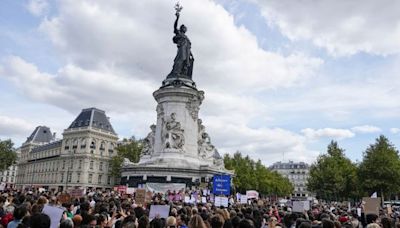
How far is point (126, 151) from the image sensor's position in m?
86.4

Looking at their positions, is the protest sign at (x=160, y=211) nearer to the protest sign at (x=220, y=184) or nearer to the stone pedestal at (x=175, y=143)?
the protest sign at (x=220, y=184)

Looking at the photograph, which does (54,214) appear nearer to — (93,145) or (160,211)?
(160,211)

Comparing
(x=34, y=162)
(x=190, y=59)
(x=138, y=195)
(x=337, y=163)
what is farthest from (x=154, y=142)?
(x=34, y=162)

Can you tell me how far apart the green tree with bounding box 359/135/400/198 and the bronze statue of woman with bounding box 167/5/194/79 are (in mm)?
26589

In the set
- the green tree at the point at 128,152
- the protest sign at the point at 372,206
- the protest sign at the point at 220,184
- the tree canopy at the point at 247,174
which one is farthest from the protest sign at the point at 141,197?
the green tree at the point at 128,152

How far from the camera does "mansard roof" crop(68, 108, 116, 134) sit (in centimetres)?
9850

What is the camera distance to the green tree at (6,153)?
258 ft

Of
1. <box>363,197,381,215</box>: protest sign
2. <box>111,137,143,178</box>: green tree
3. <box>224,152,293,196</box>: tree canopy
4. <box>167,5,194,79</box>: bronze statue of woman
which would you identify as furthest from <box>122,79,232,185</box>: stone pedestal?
<box>111,137,143,178</box>: green tree

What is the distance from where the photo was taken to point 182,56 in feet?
146

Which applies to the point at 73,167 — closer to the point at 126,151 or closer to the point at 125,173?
the point at 126,151

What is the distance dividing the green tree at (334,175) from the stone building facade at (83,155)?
184ft

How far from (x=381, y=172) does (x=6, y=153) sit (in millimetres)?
69504

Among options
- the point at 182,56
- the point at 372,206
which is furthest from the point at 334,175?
the point at 372,206

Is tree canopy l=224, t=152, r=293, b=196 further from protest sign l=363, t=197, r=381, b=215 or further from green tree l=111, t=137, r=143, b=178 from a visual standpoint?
protest sign l=363, t=197, r=381, b=215
